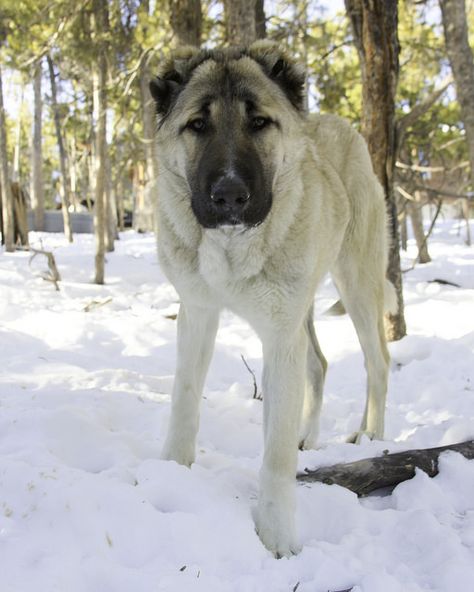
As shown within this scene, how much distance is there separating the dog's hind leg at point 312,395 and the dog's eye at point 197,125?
1.53 m

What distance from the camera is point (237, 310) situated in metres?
2.54

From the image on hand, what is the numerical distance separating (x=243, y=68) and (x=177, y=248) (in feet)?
2.89

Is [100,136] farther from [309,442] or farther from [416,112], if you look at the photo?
[309,442]

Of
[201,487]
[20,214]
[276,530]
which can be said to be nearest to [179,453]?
[201,487]

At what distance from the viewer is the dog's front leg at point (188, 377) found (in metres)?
2.75

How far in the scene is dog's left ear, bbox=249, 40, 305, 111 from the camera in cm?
263

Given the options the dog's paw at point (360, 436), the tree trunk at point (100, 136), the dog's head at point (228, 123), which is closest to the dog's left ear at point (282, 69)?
the dog's head at point (228, 123)

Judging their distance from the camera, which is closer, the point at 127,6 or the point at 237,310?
the point at 237,310

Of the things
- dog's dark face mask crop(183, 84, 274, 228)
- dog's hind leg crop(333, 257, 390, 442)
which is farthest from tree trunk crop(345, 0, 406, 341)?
dog's dark face mask crop(183, 84, 274, 228)

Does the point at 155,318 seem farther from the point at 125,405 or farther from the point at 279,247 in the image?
the point at 279,247

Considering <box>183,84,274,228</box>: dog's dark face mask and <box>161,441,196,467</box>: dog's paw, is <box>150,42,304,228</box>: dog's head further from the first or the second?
<box>161,441,196,467</box>: dog's paw

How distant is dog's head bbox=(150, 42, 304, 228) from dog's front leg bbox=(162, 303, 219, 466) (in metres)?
0.68

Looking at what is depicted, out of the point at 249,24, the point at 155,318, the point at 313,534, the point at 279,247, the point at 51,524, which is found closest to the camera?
the point at 51,524

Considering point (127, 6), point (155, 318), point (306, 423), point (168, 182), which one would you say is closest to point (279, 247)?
point (168, 182)
